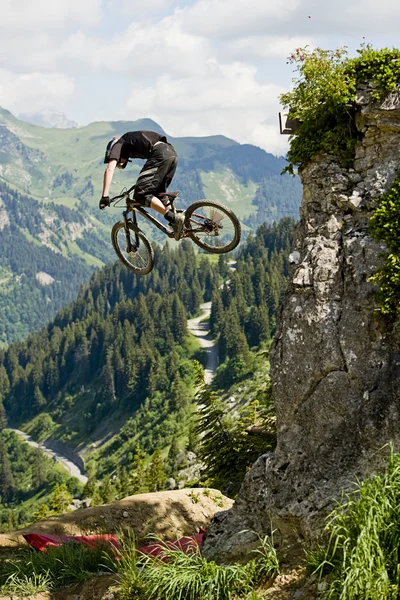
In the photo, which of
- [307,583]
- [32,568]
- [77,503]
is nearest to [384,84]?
[307,583]

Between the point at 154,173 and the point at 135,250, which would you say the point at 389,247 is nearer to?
the point at 154,173

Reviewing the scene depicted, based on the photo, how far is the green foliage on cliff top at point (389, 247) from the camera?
38.8ft

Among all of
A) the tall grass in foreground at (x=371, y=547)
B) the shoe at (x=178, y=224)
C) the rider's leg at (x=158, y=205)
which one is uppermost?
the rider's leg at (x=158, y=205)

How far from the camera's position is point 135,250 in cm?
1580

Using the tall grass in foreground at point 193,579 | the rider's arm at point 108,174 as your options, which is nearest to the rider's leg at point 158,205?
the rider's arm at point 108,174

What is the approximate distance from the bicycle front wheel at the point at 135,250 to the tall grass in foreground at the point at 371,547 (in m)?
8.17

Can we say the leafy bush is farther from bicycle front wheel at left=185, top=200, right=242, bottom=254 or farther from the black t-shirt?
the black t-shirt

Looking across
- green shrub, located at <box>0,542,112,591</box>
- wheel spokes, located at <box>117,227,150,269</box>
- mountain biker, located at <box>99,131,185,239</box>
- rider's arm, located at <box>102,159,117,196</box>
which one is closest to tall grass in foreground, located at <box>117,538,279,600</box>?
green shrub, located at <box>0,542,112,591</box>

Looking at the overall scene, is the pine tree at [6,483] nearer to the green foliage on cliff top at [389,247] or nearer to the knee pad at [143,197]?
the knee pad at [143,197]

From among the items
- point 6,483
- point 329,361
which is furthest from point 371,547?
point 6,483

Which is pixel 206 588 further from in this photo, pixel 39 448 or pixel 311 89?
pixel 39 448

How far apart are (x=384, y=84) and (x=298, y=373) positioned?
598 centimetres

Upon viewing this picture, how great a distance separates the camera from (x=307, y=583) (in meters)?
9.59

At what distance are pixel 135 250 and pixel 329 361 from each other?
5.78 meters
